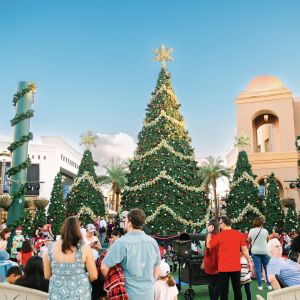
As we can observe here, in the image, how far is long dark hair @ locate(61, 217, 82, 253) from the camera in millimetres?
3586

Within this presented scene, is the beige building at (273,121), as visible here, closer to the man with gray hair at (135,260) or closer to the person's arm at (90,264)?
the man with gray hair at (135,260)

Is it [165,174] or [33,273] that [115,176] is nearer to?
[165,174]

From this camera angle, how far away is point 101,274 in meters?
3.96

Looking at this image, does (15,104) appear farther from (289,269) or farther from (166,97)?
(289,269)

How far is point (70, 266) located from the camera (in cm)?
358

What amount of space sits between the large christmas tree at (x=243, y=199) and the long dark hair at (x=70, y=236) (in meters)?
19.9

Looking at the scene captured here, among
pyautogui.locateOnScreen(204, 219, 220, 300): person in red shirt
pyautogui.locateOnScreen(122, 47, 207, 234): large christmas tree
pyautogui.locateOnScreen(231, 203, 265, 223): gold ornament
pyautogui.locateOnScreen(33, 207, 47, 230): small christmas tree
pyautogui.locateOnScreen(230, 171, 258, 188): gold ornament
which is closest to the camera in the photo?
pyautogui.locateOnScreen(204, 219, 220, 300): person in red shirt

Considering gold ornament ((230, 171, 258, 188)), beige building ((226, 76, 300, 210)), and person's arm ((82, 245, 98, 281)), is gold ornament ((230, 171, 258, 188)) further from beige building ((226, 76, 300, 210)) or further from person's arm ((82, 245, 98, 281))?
person's arm ((82, 245, 98, 281))

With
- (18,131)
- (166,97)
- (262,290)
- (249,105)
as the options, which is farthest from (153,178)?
(249,105)

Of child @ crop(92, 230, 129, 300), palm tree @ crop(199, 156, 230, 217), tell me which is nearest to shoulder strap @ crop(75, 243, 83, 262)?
child @ crop(92, 230, 129, 300)

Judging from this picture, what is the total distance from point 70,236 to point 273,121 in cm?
3595

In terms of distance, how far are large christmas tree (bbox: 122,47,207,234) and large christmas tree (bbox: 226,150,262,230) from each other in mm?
4165

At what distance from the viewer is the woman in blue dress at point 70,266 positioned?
11.6 feet

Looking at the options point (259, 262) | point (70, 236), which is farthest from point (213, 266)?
point (70, 236)
